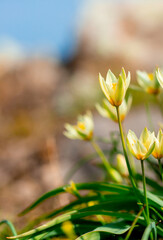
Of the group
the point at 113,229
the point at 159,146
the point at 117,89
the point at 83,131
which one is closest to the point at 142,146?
the point at 159,146

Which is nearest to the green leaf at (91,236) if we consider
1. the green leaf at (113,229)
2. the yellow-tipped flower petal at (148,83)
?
the green leaf at (113,229)

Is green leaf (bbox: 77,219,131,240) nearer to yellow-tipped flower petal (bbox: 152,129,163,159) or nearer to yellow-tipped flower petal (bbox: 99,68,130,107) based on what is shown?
yellow-tipped flower petal (bbox: 152,129,163,159)

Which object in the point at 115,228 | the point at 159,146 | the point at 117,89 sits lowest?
the point at 115,228

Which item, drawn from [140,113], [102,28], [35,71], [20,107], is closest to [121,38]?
[102,28]

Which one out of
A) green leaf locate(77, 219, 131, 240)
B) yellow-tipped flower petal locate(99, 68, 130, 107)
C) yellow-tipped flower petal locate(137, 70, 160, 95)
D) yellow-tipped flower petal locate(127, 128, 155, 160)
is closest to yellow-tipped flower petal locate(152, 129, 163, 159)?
yellow-tipped flower petal locate(127, 128, 155, 160)

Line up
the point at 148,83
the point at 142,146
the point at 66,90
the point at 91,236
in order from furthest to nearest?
the point at 66,90, the point at 148,83, the point at 91,236, the point at 142,146

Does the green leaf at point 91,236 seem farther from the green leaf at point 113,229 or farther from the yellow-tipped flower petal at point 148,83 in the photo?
the yellow-tipped flower petal at point 148,83

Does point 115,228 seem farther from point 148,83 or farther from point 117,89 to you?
point 148,83

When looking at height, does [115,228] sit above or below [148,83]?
below

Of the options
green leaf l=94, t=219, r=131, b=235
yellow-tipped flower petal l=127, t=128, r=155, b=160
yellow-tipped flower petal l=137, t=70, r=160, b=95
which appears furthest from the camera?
yellow-tipped flower petal l=137, t=70, r=160, b=95

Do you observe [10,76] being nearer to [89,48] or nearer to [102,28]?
[89,48]

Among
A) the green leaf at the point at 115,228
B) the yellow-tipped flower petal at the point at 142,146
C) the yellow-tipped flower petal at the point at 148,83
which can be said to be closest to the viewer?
the yellow-tipped flower petal at the point at 142,146
